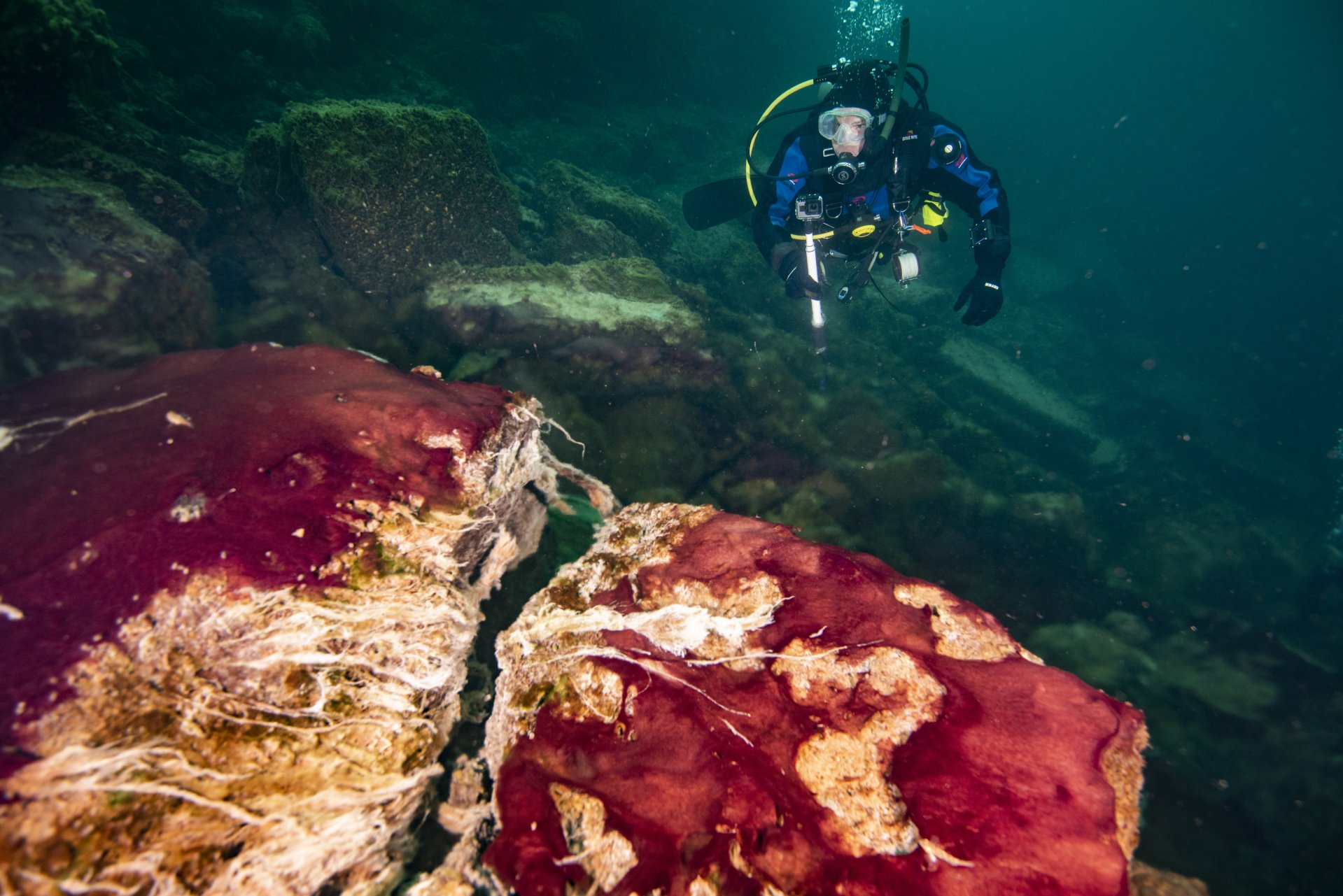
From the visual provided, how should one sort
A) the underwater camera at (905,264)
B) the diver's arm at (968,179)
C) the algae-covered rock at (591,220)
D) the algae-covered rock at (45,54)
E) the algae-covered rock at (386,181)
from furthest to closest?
the algae-covered rock at (591,220), the diver's arm at (968,179), the underwater camera at (905,264), the algae-covered rock at (386,181), the algae-covered rock at (45,54)

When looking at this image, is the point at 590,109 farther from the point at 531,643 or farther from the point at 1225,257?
the point at 1225,257

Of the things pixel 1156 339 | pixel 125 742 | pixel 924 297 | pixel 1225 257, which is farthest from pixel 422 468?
pixel 1225 257

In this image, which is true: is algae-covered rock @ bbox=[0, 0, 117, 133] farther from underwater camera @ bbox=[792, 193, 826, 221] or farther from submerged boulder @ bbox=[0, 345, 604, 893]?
underwater camera @ bbox=[792, 193, 826, 221]

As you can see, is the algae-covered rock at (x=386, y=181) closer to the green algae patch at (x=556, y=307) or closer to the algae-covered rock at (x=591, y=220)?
the green algae patch at (x=556, y=307)

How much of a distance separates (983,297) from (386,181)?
650cm

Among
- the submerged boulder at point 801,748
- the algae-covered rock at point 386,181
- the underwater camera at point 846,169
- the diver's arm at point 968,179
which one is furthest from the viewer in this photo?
the diver's arm at point 968,179

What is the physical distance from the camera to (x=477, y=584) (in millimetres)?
2553

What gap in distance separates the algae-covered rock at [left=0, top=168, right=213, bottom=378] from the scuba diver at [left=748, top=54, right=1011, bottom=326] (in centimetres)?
577

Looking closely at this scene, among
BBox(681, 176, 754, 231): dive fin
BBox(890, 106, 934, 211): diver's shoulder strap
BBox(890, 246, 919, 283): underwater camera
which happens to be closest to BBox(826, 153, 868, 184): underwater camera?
BBox(890, 106, 934, 211): diver's shoulder strap

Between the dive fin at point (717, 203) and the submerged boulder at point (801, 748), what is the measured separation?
7.47m

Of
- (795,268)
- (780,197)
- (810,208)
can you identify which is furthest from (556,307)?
(780,197)

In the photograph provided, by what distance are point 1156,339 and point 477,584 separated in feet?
87.7

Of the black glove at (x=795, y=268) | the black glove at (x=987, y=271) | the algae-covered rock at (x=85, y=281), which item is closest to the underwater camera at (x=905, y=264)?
the black glove at (x=987, y=271)

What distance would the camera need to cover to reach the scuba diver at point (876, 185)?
496cm
